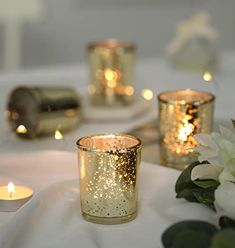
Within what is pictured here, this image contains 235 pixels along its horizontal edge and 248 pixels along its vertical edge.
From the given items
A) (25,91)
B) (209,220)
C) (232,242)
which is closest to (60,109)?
(25,91)

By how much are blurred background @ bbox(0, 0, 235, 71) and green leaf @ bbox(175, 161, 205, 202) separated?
6.94 feet

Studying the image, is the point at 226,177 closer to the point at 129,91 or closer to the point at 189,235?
the point at 189,235

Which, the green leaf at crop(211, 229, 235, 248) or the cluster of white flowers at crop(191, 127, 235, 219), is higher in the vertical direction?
the cluster of white flowers at crop(191, 127, 235, 219)

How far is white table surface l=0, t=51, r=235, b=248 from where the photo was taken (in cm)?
95

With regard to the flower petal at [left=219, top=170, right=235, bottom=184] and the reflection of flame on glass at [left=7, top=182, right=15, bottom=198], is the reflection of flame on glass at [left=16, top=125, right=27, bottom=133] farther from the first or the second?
the flower petal at [left=219, top=170, right=235, bottom=184]

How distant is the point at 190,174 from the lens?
79 centimetres

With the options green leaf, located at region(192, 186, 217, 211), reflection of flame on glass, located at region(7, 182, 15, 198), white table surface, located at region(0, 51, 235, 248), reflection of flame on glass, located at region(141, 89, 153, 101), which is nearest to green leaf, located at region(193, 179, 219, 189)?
green leaf, located at region(192, 186, 217, 211)

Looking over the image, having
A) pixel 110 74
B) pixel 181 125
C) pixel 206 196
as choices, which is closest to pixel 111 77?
pixel 110 74

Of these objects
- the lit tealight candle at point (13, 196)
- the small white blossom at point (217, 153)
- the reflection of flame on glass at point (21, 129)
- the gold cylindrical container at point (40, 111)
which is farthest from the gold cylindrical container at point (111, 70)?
the small white blossom at point (217, 153)

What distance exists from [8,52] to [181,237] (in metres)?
2.24

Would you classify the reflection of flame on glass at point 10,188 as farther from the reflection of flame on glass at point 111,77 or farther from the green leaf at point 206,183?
the reflection of flame on glass at point 111,77

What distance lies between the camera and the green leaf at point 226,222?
687 millimetres

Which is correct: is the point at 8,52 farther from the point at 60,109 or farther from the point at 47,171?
the point at 47,171

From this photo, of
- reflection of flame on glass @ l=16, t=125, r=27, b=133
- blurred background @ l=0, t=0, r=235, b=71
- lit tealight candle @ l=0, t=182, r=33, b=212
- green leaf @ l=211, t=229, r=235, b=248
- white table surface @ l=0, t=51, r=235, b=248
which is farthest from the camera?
blurred background @ l=0, t=0, r=235, b=71
